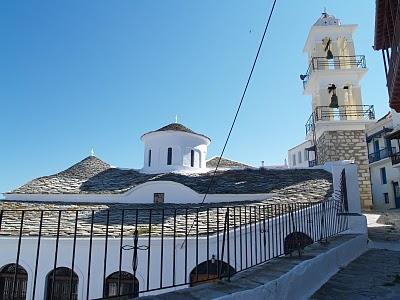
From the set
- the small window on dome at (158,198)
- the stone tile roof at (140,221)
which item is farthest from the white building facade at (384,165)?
the small window on dome at (158,198)

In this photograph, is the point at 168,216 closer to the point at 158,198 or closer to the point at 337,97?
the point at 158,198

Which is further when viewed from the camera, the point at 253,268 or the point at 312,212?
the point at 312,212

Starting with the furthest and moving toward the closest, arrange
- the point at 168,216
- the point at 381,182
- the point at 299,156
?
the point at 299,156
the point at 381,182
the point at 168,216

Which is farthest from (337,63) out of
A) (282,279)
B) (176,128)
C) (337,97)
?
(282,279)

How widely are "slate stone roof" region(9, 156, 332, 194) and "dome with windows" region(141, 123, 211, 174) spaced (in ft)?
3.68

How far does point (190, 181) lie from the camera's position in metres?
18.3

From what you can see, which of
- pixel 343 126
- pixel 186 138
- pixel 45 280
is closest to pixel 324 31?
pixel 343 126

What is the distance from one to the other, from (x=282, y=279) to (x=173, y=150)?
1791 cm

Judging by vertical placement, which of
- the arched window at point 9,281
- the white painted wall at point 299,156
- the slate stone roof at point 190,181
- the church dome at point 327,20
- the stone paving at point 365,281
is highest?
the church dome at point 327,20

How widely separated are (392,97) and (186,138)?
13.8m

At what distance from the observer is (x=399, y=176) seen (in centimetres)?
2798

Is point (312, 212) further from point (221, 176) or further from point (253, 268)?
point (221, 176)

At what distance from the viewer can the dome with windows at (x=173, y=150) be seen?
21.1 metres

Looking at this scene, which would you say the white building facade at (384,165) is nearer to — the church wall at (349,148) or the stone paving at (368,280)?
the church wall at (349,148)
